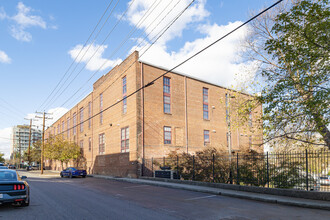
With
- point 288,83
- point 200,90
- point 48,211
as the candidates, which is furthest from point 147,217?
point 200,90

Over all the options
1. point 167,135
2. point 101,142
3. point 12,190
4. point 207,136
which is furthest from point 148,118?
point 12,190

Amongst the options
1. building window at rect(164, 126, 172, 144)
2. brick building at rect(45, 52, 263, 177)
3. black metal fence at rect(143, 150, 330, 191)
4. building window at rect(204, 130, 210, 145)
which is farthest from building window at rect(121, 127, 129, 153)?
building window at rect(204, 130, 210, 145)

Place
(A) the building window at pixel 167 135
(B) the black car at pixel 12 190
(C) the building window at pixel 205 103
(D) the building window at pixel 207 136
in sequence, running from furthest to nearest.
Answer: (C) the building window at pixel 205 103 → (D) the building window at pixel 207 136 → (A) the building window at pixel 167 135 → (B) the black car at pixel 12 190

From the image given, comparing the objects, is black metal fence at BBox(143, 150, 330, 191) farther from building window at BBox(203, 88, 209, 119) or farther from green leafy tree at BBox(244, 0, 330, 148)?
building window at BBox(203, 88, 209, 119)

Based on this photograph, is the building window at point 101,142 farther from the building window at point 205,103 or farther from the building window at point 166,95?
the building window at point 205,103

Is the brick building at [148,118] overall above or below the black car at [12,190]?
above

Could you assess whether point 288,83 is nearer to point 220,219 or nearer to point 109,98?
point 220,219

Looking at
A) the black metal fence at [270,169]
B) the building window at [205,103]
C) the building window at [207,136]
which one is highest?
the building window at [205,103]

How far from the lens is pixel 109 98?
36.9 meters

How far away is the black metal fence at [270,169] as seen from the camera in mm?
12578

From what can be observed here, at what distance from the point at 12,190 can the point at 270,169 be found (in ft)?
42.9

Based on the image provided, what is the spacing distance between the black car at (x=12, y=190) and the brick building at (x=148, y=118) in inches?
744

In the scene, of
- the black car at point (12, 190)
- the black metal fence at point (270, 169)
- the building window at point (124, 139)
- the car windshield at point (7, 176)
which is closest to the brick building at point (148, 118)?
the building window at point (124, 139)

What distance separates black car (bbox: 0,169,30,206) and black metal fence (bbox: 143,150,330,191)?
11.1 metres
